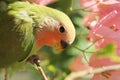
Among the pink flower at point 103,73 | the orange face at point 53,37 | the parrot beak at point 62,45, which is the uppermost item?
the orange face at point 53,37

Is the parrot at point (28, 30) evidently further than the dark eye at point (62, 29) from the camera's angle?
No

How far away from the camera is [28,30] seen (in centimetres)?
55

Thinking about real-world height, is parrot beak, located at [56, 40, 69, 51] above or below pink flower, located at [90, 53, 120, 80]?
above

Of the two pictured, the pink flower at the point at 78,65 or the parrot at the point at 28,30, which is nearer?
the parrot at the point at 28,30

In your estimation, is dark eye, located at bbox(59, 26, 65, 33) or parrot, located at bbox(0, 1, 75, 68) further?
dark eye, located at bbox(59, 26, 65, 33)

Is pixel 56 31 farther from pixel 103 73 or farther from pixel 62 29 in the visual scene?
pixel 103 73

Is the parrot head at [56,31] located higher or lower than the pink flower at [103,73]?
higher

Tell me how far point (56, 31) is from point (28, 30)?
79 millimetres

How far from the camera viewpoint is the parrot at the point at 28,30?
50 cm

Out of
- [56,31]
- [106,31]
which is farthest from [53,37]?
[106,31]

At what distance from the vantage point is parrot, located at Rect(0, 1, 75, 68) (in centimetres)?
50

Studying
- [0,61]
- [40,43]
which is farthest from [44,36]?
[0,61]

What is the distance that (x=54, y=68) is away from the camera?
2.24ft

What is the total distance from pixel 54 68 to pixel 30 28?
0.49 ft
